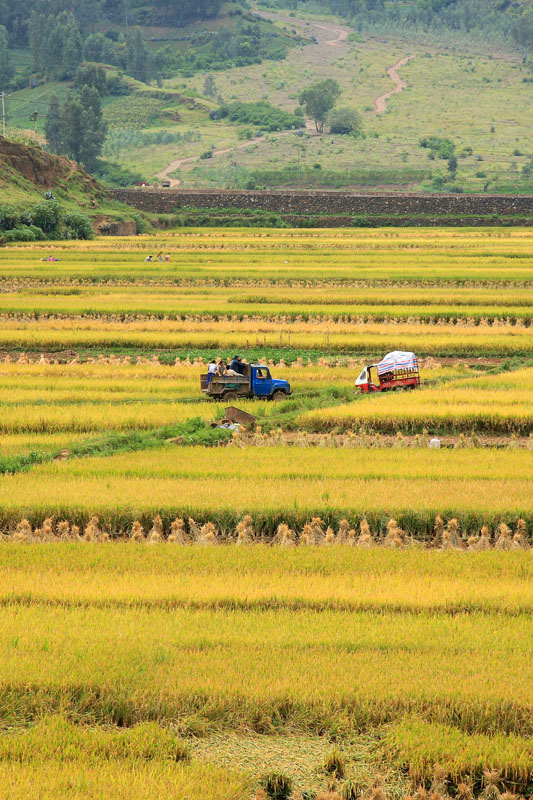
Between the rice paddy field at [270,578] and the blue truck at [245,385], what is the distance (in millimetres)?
609

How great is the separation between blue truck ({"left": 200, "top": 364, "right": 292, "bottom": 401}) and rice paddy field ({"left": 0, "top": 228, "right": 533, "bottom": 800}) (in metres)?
0.61

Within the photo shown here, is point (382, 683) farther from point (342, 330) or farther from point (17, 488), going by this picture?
point (342, 330)

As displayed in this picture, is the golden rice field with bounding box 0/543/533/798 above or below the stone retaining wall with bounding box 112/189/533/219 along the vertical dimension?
below

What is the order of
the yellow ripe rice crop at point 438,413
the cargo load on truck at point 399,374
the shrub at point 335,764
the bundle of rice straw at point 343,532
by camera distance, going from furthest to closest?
the cargo load on truck at point 399,374
the yellow ripe rice crop at point 438,413
the bundle of rice straw at point 343,532
the shrub at point 335,764

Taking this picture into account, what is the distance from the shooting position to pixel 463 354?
3881 cm

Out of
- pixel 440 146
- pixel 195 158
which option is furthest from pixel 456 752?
pixel 440 146

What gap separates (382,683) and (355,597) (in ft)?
8.85

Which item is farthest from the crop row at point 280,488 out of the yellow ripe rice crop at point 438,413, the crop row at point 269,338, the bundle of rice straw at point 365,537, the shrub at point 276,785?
the crop row at point 269,338

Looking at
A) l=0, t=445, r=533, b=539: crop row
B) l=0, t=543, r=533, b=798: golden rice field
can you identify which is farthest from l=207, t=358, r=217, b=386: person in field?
l=0, t=543, r=533, b=798: golden rice field

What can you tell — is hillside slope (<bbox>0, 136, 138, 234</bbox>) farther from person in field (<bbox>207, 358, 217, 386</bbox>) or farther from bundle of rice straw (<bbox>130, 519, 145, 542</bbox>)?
bundle of rice straw (<bbox>130, 519, 145, 542</bbox>)

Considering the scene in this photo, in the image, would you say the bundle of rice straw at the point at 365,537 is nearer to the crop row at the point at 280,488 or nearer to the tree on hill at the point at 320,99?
the crop row at the point at 280,488

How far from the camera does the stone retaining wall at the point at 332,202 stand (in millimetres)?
114625

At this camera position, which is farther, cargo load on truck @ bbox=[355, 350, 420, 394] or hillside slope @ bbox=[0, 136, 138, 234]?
hillside slope @ bbox=[0, 136, 138, 234]

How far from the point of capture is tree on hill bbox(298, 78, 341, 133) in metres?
179
